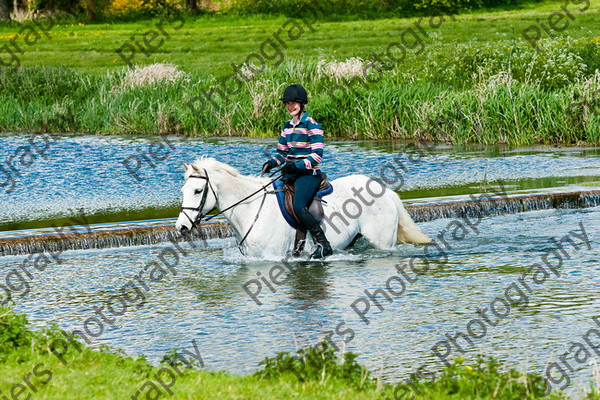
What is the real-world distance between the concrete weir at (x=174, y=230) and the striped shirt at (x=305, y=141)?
3445 millimetres

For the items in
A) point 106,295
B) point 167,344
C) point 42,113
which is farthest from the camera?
point 42,113

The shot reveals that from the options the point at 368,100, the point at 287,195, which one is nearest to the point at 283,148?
the point at 287,195

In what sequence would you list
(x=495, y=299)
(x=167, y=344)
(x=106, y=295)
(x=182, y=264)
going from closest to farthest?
(x=167, y=344) < (x=495, y=299) < (x=106, y=295) < (x=182, y=264)

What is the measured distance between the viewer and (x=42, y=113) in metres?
32.2

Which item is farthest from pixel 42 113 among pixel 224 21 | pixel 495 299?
pixel 224 21

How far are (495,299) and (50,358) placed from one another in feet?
16.1

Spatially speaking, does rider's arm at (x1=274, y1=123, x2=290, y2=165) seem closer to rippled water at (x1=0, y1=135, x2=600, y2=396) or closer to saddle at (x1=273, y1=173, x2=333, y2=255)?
saddle at (x1=273, y1=173, x2=333, y2=255)

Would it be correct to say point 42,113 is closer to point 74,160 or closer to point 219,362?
point 74,160

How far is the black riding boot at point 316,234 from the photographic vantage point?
43.2 ft

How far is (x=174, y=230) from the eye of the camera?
1583 cm

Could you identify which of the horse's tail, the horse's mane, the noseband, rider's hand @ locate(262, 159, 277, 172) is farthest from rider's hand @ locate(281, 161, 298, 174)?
the horse's tail

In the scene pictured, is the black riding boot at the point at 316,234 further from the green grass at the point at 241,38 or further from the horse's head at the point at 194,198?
the green grass at the point at 241,38

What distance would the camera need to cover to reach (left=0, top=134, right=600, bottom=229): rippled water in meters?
20.0

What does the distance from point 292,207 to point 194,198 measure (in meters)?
1.34
